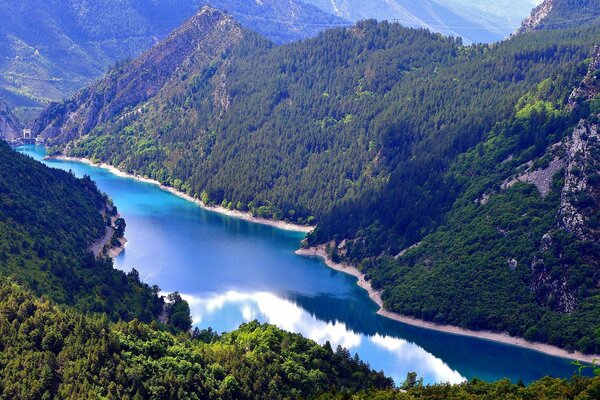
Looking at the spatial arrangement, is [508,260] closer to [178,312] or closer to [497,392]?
[178,312]

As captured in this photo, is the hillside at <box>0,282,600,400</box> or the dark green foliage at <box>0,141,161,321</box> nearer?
the hillside at <box>0,282,600,400</box>

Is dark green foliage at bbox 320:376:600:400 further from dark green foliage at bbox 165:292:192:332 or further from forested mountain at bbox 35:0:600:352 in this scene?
forested mountain at bbox 35:0:600:352

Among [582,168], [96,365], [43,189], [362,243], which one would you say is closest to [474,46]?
[362,243]

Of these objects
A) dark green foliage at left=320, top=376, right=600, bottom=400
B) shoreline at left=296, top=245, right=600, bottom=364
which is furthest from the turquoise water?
dark green foliage at left=320, top=376, right=600, bottom=400

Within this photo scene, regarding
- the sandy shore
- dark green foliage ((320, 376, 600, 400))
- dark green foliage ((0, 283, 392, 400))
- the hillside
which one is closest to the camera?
dark green foliage ((320, 376, 600, 400))

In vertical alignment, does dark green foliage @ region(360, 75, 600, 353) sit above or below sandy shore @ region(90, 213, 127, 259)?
above

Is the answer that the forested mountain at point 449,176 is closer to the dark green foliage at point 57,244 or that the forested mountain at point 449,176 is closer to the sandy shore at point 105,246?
the sandy shore at point 105,246
